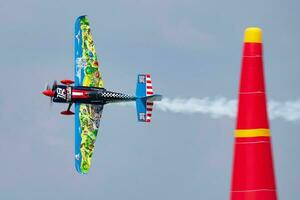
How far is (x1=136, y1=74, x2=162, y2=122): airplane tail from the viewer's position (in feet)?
194

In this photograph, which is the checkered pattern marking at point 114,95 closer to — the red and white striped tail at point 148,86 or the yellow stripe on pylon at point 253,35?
the red and white striped tail at point 148,86

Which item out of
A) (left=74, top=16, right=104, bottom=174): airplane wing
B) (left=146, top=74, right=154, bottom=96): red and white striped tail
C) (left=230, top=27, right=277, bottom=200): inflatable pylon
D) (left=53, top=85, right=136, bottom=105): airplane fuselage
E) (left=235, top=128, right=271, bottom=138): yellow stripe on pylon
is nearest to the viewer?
(left=230, top=27, right=277, bottom=200): inflatable pylon

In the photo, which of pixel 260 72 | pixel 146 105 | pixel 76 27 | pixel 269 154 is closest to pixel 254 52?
pixel 260 72

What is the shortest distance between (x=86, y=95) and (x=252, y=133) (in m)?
39.0

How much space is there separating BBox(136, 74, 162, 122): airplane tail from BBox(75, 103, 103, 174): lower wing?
9.35ft

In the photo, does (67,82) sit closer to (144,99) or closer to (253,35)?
(144,99)

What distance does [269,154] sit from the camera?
2050cm

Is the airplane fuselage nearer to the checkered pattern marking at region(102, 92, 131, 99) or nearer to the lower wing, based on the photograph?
the checkered pattern marking at region(102, 92, 131, 99)

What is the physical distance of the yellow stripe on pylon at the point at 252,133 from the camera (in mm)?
20359

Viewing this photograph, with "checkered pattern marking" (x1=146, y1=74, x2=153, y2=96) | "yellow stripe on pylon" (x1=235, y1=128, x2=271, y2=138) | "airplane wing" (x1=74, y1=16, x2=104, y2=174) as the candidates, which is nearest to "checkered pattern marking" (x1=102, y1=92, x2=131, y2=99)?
"checkered pattern marking" (x1=146, y1=74, x2=153, y2=96)

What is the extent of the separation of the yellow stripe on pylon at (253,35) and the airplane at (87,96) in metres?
38.3

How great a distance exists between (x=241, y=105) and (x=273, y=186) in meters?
1.74

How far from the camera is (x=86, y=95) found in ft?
193

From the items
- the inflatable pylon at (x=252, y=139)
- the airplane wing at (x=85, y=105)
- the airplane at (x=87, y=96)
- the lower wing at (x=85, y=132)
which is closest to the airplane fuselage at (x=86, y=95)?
the airplane at (x=87, y=96)
